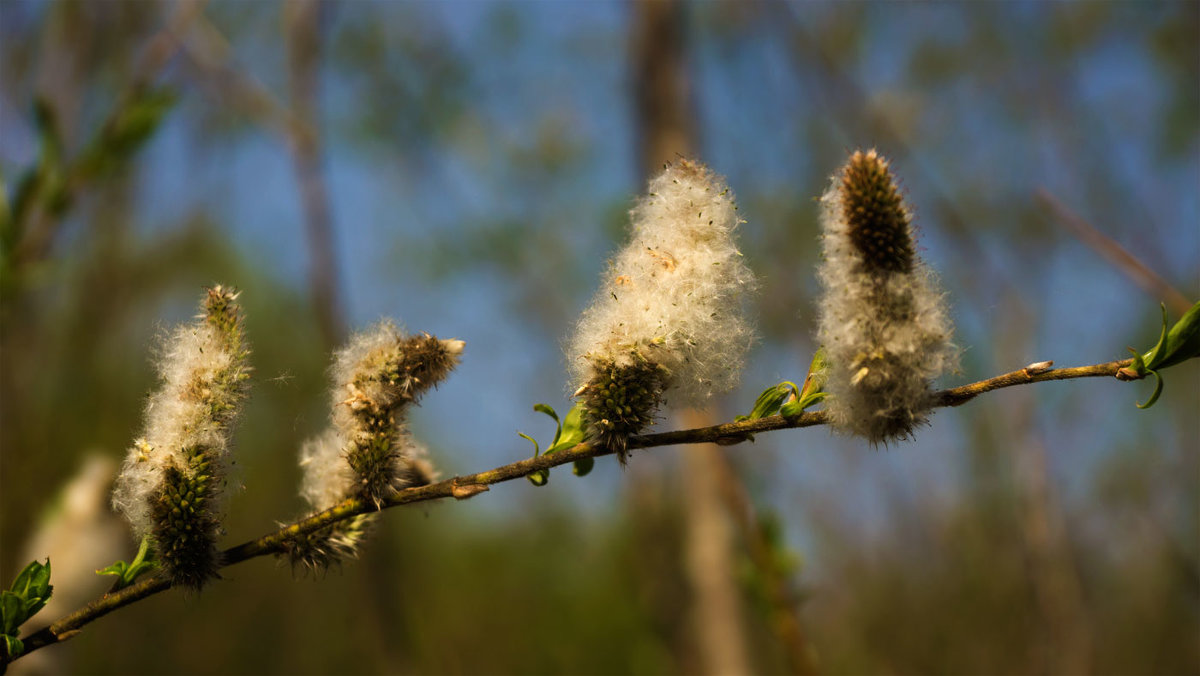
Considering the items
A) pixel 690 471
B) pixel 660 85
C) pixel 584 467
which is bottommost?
pixel 584 467

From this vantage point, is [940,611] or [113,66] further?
[940,611]

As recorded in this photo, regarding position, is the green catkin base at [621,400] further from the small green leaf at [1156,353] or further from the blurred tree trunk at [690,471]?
the blurred tree trunk at [690,471]

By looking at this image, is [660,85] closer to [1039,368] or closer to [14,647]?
[1039,368]

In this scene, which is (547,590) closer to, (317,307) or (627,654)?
(627,654)

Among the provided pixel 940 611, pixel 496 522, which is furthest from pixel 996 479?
pixel 496 522

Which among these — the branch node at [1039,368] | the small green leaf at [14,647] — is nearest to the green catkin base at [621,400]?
the branch node at [1039,368]

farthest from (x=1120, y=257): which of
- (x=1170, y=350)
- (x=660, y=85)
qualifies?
(x=660, y=85)
